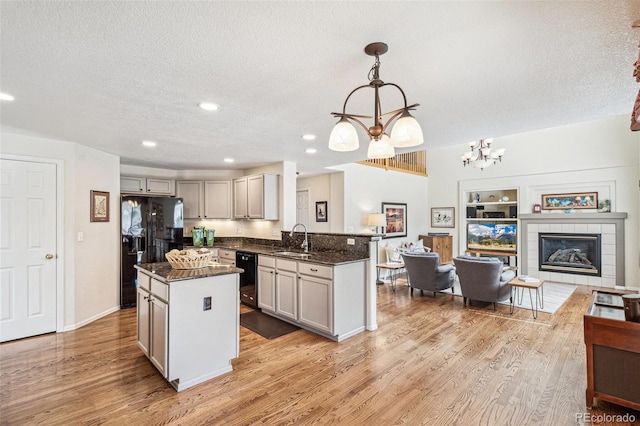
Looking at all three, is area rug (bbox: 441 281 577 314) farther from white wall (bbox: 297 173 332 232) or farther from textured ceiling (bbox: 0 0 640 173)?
textured ceiling (bbox: 0 0 640 173)

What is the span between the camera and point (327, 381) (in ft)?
8.69

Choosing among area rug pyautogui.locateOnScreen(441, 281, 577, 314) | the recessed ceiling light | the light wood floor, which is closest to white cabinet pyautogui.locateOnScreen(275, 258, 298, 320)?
the light wood floor

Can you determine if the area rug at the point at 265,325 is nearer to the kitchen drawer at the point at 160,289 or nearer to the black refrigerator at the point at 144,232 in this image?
the kitchen drawer at the point at 160,289

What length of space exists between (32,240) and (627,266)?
9632 mm

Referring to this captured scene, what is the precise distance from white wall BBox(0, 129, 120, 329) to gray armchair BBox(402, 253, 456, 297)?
471cm

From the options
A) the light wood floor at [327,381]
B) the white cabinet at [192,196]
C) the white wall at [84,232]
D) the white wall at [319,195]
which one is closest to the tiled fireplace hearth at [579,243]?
the light wood floor at [327,381]

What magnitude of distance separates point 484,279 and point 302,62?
418cm

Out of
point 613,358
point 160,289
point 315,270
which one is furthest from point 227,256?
point 613,358

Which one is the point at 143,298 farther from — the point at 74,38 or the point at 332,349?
the point at 74,38

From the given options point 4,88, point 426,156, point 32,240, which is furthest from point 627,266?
point 32,240

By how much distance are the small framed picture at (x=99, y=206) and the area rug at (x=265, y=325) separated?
2403 mm

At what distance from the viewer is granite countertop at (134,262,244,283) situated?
8.41 ft

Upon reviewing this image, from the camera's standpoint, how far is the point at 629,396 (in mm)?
2127

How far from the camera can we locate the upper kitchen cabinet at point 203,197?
19.4 ft
